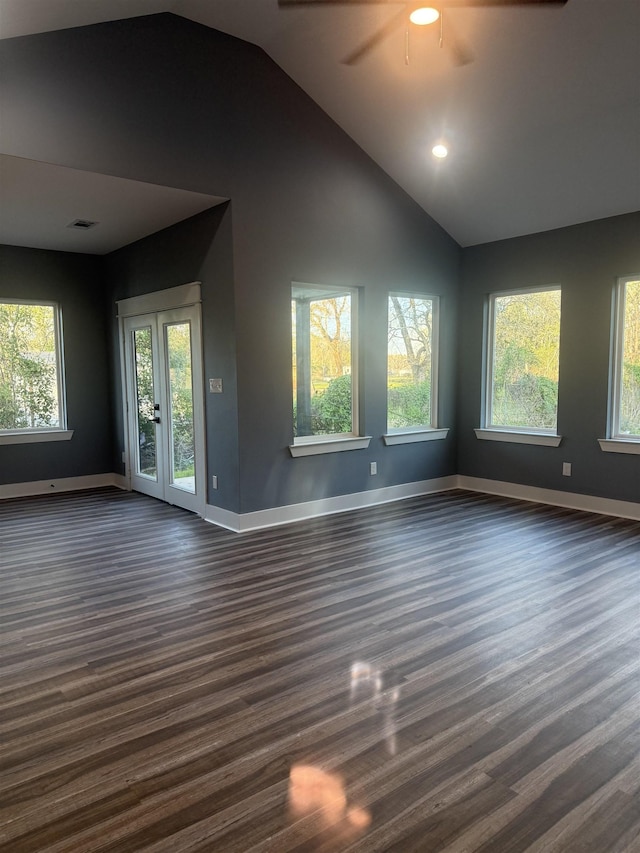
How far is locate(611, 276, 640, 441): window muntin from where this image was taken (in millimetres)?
5285

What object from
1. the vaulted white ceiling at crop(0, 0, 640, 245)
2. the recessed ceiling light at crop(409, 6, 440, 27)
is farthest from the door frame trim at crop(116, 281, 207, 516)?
the recessed ceiling light at crop(409, 6, 440, 27)

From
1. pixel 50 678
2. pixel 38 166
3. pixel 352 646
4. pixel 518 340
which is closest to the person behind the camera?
pixel 50 678

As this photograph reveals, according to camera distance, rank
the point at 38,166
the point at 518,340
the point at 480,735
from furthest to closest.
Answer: the point at 518,340 < the point at 38,166 < the point at 480,735

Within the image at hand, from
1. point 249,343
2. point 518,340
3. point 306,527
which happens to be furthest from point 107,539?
point 518,340

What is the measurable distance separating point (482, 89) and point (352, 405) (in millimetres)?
2869

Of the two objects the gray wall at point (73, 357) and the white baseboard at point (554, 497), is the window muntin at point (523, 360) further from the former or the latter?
the gray wall at point (73, 357)

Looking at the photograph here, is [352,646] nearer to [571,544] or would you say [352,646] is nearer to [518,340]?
[571,544]

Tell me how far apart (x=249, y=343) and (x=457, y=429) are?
116 inches

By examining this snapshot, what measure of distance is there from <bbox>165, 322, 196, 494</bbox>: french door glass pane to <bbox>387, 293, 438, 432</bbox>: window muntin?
200cm

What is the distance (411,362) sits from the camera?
247 inches

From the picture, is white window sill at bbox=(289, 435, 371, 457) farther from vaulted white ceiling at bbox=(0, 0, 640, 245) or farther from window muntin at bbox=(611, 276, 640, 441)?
vaulted white ceiling at bbox=(0, 0, 640, 245)

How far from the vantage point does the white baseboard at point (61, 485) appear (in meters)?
6.33

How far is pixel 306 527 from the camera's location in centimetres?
508

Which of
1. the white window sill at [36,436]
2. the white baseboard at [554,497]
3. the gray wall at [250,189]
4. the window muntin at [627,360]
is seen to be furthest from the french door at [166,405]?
the window muntin at [627,360]
